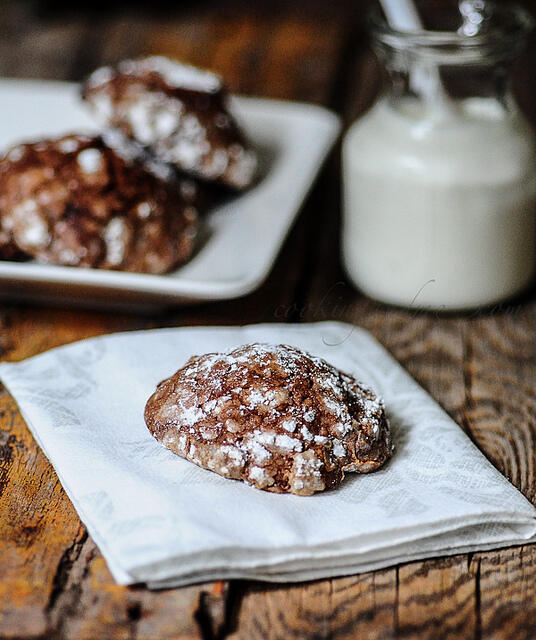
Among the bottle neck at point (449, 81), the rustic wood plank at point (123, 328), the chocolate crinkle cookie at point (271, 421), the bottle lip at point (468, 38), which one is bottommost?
the rustic wood plank at point (123, 328)

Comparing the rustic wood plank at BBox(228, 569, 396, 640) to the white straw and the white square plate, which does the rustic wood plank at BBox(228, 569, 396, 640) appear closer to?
the white square plate

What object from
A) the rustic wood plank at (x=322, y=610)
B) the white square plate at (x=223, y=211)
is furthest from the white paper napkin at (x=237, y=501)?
the white square plate at (x=223, y=211)

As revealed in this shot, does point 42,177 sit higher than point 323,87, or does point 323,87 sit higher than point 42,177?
point 42,177

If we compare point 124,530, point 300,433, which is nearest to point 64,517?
point 124,530

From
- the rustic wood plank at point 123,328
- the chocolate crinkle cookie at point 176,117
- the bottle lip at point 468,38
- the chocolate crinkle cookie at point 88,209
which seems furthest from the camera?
the chocolate crinkle cookie at point 176,117

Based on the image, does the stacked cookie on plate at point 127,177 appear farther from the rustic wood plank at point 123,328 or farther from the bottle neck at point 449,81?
the bottle neck at point 449,81

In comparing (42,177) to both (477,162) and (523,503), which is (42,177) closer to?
(477,162)

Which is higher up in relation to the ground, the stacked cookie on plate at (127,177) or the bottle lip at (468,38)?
the bottle lip at (468,38)

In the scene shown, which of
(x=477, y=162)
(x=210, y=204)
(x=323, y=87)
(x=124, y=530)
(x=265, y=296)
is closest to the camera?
(x=124, y=530)
